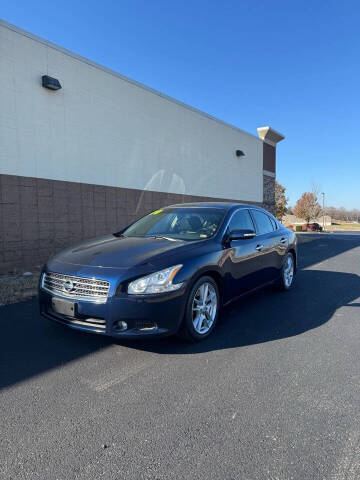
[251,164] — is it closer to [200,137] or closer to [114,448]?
[200,137]

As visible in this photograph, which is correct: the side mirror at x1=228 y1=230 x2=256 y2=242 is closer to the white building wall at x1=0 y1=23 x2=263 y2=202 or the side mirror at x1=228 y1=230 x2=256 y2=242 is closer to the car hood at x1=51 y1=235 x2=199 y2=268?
the car hood at x1=51 y1=235 x2=199 y2=268

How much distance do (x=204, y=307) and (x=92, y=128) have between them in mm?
7942

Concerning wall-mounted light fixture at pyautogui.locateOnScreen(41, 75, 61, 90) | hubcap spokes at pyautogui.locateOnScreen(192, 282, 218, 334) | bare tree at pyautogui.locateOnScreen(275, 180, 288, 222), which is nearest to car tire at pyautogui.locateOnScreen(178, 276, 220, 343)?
hubcap spokes at pyautogui.locateOnScreen(192, 282, 218, 334)

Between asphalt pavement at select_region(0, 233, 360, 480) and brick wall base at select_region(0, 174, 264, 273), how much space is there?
14.5 feet

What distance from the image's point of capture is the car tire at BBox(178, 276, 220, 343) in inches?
134

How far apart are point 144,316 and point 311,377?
5.19 ft

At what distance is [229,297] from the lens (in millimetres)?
4141

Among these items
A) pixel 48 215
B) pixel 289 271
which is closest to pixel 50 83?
pixel 48 215

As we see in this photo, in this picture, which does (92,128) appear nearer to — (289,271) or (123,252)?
(289,271)

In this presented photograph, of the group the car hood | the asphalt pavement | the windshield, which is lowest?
the asphalt pavement

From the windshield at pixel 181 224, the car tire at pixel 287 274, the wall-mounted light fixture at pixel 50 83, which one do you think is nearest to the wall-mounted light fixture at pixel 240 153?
the wall-mounted light fixture at pixel 50 83

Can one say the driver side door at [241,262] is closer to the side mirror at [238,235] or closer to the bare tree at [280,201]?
the side mirror at [238,235]

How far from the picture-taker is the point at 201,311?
3643mm

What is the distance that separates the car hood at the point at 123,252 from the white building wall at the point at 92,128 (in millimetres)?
5212
